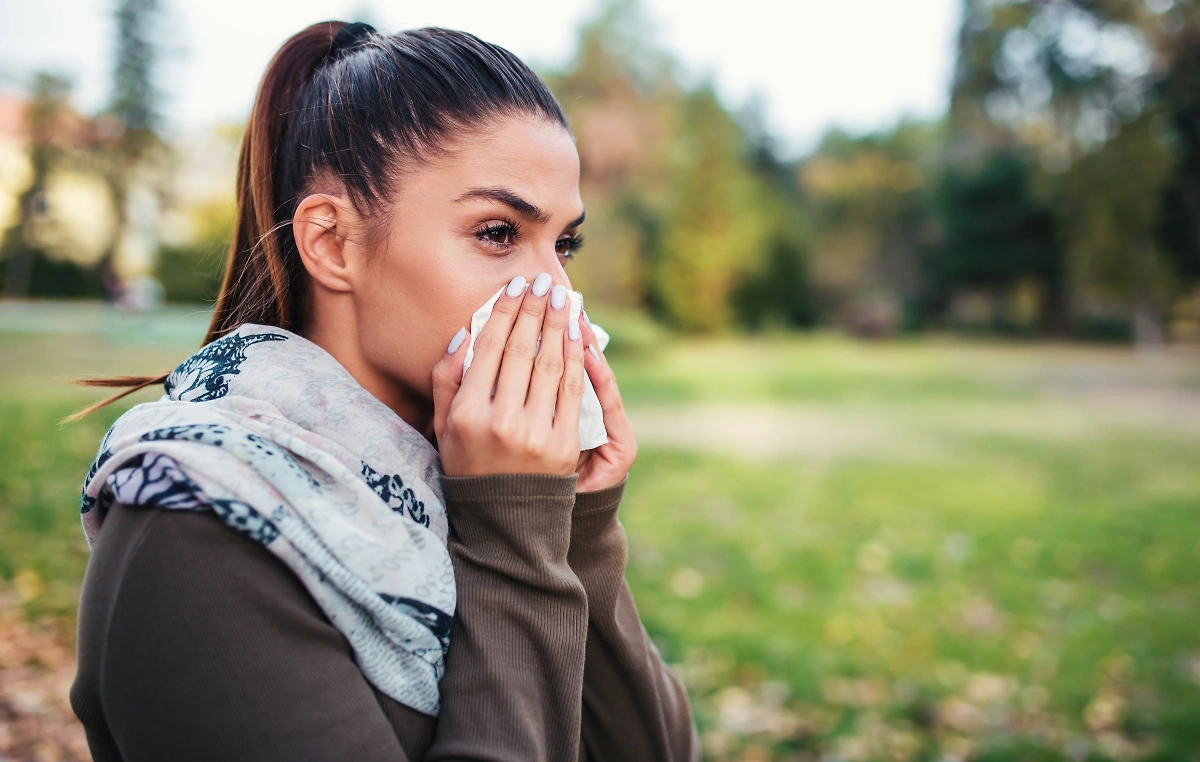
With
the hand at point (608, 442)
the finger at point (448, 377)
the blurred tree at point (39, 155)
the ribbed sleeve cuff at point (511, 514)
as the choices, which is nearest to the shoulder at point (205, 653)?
the ribbed sleeve cuff at point (511, 514)

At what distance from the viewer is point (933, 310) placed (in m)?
39.5

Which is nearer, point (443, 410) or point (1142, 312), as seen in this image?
point (443, 410)

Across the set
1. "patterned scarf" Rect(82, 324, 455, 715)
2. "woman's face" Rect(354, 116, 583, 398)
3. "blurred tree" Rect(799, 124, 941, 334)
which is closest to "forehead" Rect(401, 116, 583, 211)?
"woman's face" Rect(354, 116, 583, 398)

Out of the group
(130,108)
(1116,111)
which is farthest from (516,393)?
(1116,111)

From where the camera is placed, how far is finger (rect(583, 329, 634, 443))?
5.16ft

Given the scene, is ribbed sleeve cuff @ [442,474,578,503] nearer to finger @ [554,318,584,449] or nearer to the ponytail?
finger @ [554,318,584,449]

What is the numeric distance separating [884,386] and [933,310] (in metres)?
22.9

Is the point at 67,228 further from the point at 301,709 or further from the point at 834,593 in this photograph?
the point at 301,709

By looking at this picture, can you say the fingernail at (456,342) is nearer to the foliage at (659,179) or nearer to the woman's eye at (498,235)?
the woman's eye at (498,235)

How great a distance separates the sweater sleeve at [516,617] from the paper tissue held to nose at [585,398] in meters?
0.25

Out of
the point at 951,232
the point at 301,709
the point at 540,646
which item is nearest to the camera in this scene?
the point at 301,709

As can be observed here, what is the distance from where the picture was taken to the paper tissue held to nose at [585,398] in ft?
4.76

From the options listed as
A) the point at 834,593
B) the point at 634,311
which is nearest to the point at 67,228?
the point at 834,593

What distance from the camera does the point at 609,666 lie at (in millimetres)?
1508
